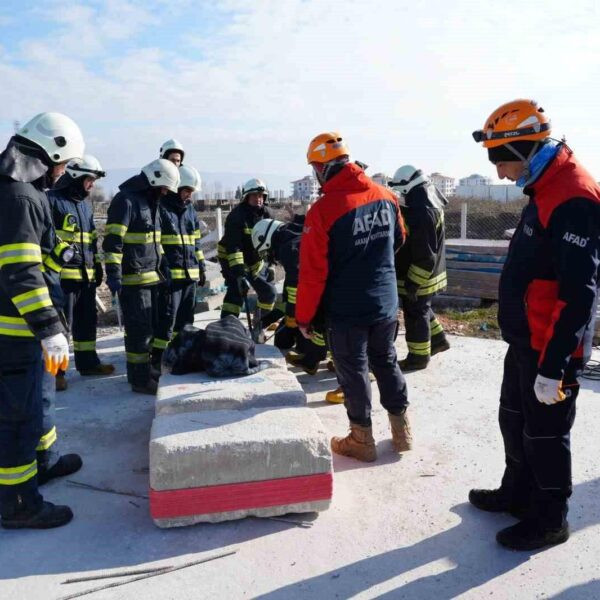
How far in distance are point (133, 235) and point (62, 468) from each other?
2283 mm

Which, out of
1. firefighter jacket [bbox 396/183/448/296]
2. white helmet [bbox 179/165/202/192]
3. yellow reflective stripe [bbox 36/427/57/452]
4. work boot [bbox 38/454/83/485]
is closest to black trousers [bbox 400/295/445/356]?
firefighter jacket [bbox 396/183/448/296]

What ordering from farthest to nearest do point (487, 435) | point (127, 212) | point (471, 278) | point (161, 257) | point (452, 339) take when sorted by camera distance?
1. point (471, 278)
2. point (452, 339)
3. point (161, 257)
4. point (127, 212)
5. point (487, 435)

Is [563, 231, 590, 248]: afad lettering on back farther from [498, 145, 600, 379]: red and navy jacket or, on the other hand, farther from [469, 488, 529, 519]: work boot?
[469, 488, 529, 519]: work boot

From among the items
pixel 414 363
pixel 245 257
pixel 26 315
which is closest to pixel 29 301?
pixel 26 315

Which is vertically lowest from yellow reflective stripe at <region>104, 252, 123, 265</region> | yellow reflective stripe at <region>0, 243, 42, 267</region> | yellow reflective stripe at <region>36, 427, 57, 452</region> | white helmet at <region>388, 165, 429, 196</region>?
yellow reflective stripe at <region>36, 427, 57, 452</region>

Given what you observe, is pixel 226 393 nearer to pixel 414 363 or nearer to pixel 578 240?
pixel 578 240

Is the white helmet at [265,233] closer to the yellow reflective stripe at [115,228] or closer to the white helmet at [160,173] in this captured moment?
the white helmet at [160,173]

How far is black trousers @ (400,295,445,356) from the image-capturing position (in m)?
5.75

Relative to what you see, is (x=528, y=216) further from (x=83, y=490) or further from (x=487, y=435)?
(x=83, y=490)

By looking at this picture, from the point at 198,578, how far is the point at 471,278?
7.94 meters

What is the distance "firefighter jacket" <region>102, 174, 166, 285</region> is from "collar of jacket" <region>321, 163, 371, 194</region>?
2218 millimetres

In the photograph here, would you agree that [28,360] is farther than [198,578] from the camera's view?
Yes

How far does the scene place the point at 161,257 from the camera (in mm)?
5609

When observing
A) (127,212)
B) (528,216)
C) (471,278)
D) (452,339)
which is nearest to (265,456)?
(528,216)
